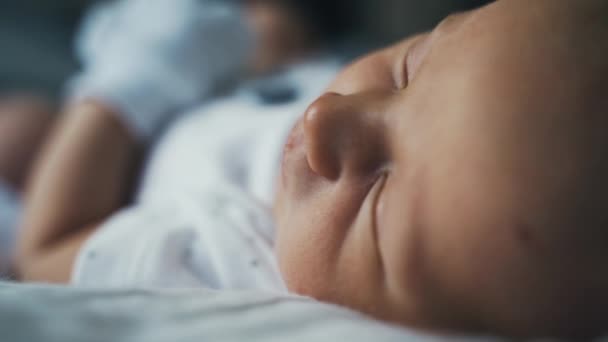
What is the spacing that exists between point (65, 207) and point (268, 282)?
1.11 feet

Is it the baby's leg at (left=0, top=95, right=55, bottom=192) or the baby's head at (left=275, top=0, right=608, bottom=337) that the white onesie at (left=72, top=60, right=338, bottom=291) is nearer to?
the baby's head at (left=275, top=0, right=608, bottom=337)

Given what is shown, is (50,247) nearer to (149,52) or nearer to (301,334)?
(149,52)

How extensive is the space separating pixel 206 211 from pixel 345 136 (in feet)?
0.74

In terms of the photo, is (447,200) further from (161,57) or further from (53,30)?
(53,30)

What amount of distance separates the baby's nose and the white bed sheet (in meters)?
0.10

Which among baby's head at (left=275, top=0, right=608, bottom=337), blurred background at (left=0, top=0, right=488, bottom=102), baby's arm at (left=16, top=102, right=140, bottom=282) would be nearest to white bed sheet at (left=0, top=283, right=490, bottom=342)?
baby's head at (left=275, top=0, right=608, bottom=337)

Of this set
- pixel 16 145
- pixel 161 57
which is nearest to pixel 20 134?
pixel 16 145

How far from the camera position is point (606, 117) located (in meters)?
0.35

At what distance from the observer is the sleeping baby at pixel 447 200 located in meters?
0.34

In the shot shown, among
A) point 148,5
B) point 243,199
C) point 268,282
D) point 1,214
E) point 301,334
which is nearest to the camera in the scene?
point 301,334

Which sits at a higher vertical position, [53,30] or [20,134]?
[53,30]

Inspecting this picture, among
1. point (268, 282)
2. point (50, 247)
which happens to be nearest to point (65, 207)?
point (50, 247)

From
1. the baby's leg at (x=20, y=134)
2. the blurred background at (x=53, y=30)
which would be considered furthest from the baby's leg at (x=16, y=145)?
the blurred background at (x=53, y=30)

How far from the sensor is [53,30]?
120 cm
